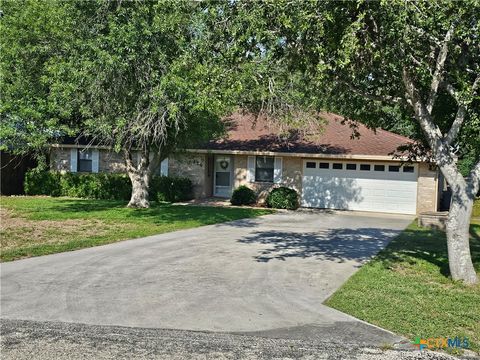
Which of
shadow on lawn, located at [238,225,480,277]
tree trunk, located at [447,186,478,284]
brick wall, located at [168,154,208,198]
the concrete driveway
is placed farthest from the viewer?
brick wall, located at [168,154,208,198]

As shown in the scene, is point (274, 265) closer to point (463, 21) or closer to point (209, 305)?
point (209, 305)

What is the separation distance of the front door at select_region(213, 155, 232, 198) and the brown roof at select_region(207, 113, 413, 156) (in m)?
0.93

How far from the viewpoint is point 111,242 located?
12102 mm

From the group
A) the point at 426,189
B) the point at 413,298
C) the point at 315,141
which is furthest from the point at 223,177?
Answer: the point at 413,298

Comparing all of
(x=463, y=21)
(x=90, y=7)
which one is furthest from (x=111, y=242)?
(x=463, y=21)

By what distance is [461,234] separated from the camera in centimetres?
834

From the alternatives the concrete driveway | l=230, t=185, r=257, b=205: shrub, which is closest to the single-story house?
l=230, t=185, r=257, b=205: shrub

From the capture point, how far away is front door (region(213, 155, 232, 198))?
24.7 metres

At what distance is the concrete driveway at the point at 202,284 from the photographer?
20.7ft

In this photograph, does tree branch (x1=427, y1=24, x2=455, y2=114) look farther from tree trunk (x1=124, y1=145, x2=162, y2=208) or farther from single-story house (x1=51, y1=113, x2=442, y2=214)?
tree trunk (x1=124, y1=145, x2=162, y2=208)

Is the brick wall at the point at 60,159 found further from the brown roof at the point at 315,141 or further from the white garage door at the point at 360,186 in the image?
the white garage door at the point at 360,186

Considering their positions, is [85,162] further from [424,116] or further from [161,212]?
[424,116]

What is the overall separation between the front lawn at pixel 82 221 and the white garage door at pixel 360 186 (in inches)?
131

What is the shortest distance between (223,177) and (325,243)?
12.7m
